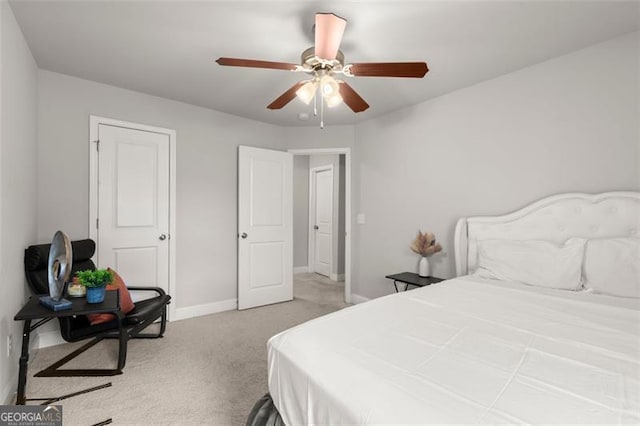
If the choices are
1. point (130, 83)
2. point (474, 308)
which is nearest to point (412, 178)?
point (474, 308)

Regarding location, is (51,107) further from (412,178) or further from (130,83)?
(412,178)

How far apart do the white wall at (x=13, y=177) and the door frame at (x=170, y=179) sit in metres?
0.47

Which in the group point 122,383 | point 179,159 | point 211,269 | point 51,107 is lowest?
point 122,383

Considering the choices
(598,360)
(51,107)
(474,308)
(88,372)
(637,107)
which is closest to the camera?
(598,360)

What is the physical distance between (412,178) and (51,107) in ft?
11.7

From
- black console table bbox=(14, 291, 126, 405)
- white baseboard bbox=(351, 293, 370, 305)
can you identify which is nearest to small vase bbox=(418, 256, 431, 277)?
white baseboard bbox=(351, 293, 370, 305)

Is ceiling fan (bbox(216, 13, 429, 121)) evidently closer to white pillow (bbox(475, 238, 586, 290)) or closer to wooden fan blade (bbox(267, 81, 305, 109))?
wooden fan blade (bbox(267, 81, 305, 109))

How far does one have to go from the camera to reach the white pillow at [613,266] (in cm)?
188

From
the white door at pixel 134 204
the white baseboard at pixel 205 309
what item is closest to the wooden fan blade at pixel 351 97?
the white door at pixel 134 204

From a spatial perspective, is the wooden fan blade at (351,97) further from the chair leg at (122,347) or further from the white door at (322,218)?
the white door at (322,218)

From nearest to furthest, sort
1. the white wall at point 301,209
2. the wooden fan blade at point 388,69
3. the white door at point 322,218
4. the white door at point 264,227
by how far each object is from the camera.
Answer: the wooden fan blade at point 388,69 → the white door at point 264,227 → the white door at point 322,218 → the white wall at point 301,209

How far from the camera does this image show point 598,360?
116cm

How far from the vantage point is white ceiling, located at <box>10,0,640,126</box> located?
6.05 feet

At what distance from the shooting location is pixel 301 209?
6.39 meters
